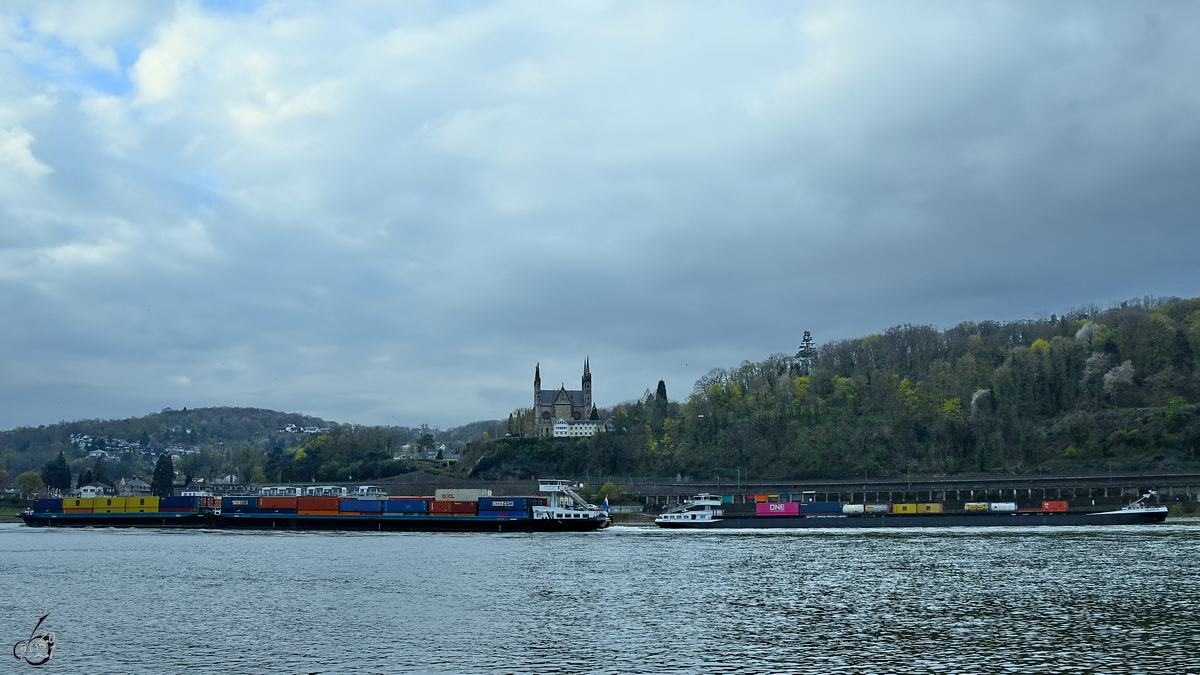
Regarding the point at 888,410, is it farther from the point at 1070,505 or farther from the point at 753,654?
the point at 753,654

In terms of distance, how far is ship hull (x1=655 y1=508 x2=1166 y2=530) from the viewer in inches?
4338

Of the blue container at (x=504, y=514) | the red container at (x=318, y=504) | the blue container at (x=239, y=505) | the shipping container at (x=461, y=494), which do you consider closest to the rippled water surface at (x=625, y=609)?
the blue container at (x=504, y=514)

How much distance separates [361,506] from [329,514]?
4.18 metres

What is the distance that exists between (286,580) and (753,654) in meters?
35.2

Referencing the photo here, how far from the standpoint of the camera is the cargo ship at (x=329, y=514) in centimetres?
11556

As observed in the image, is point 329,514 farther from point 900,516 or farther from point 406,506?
point 900,516

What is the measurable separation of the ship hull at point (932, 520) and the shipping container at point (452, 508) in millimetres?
23860

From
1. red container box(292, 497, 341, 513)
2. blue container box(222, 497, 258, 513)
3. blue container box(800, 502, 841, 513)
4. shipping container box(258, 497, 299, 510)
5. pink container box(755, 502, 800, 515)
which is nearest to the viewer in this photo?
blue container box(800, 502, 841, 513)

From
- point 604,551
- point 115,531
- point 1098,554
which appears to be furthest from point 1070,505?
point 115,531

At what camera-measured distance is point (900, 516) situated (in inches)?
4550

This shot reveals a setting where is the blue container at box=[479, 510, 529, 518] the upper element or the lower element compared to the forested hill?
lower

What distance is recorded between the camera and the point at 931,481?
14650cm

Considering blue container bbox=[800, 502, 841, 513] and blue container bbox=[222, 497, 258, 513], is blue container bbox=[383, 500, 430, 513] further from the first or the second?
blue container bbox=[800, 502, 841, 513]

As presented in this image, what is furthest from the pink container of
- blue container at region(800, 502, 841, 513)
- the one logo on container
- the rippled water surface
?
the one logo on container
